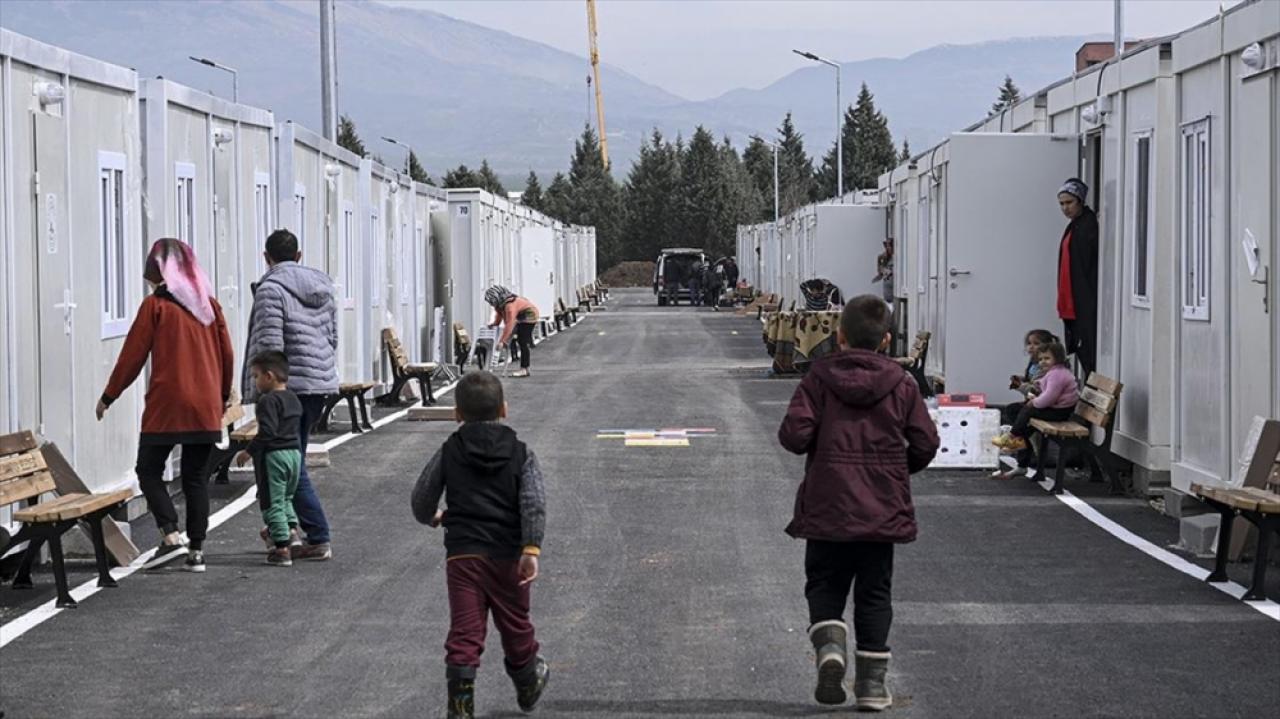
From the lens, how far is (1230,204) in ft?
40.8

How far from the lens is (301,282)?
12070mm

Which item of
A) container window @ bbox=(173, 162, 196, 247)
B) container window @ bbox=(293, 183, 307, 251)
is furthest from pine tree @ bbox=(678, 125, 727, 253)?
container window @ bbox=(173, 162, 196, 247)

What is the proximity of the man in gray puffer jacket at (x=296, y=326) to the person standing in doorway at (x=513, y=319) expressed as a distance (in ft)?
52.4

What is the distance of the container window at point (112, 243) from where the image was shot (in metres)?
13.2

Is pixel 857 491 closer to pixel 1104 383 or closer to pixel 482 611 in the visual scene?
pixel 482 611

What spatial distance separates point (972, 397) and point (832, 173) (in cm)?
11210

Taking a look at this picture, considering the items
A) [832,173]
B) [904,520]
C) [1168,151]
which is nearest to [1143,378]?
[1168,151]

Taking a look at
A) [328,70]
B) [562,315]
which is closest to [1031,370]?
[328,70]

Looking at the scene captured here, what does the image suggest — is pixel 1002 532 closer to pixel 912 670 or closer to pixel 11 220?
pixel 912 670

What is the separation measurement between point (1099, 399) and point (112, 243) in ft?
23.4

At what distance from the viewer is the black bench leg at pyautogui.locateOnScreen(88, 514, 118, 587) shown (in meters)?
10.3

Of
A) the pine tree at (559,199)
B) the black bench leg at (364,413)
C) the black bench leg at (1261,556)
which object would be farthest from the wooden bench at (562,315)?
the pine tree at (559,199)

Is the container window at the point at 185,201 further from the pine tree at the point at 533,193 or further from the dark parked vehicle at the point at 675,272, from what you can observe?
the pine tree at the point at 533,193

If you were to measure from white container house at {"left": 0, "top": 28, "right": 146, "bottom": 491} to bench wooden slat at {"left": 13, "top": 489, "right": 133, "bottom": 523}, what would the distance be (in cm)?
92
